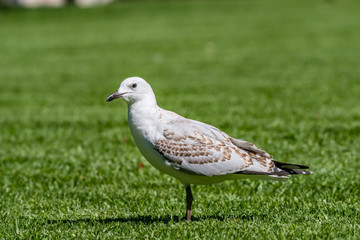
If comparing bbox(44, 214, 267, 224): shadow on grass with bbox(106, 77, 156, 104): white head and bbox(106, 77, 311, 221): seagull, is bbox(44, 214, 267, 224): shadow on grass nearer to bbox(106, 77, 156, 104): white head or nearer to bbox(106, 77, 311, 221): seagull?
bbox(106, 77, 311, 221): seagull

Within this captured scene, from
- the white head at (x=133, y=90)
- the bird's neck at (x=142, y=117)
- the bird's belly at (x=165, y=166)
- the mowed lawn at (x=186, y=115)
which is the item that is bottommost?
the mowed lawn at (x=186, y=115)

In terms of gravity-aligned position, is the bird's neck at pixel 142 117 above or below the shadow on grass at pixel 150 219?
above

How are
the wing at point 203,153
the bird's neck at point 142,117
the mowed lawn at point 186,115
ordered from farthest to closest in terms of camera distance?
the mowed lawn at point 186,115
the bird's neck at point 142,117
the wing at point 203,153

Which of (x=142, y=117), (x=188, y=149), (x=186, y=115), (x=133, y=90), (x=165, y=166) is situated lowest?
(x=186, y=115)

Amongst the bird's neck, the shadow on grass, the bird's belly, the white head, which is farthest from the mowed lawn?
the white head

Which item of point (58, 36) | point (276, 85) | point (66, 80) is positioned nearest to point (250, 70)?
point (276, 85)

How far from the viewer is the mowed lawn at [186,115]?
450 centimetres

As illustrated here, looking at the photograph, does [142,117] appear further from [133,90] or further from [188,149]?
[188,149]

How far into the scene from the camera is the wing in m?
4.21

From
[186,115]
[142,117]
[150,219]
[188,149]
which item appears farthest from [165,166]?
[186,115]

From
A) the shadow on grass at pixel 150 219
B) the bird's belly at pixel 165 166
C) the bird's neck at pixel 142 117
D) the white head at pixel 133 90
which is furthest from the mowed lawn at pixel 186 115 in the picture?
the white head at pixel 133 90

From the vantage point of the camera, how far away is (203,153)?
428 centimetres

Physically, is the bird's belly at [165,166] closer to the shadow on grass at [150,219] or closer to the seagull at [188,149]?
the seagull at [188,149]

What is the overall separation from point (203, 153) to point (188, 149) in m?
0.12
